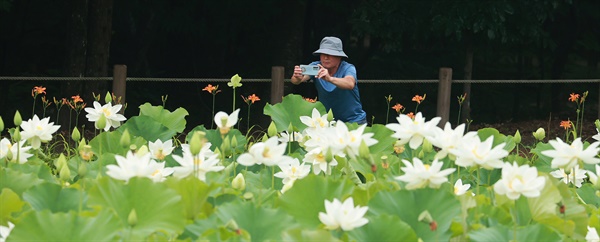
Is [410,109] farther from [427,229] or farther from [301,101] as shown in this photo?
[427,229]

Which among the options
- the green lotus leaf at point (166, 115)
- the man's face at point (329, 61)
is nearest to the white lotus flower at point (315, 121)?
the green lotus leaf at point (166, 115)

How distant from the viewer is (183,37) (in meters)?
16.8

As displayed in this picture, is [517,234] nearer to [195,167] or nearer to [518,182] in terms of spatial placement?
[518,182]

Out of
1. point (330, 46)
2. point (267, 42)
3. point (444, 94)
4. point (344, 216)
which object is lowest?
point (444, 94)

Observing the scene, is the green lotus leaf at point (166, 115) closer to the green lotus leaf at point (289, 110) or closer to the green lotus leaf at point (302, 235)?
the green lotus leaf at point (289, 110)

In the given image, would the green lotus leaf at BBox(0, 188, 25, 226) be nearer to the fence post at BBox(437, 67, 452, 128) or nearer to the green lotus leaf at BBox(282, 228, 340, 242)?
the green lotus leaf at BBox(282, 228, 340, 242)

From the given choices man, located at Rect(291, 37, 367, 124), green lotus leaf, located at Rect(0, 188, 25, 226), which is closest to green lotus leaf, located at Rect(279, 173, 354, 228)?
green lotus leaf, located at Rect(0, 188, 25, 226)

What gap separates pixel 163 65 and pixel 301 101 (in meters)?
13.3

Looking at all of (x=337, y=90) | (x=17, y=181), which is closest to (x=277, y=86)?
(x=337, y=90)

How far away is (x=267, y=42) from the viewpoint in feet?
51.5

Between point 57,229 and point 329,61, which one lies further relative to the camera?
point 329,61

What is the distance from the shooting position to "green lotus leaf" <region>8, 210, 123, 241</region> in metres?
2.22

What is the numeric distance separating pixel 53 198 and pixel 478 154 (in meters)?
1.06

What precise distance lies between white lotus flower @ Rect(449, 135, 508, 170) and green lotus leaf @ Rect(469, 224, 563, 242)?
0.55ft
